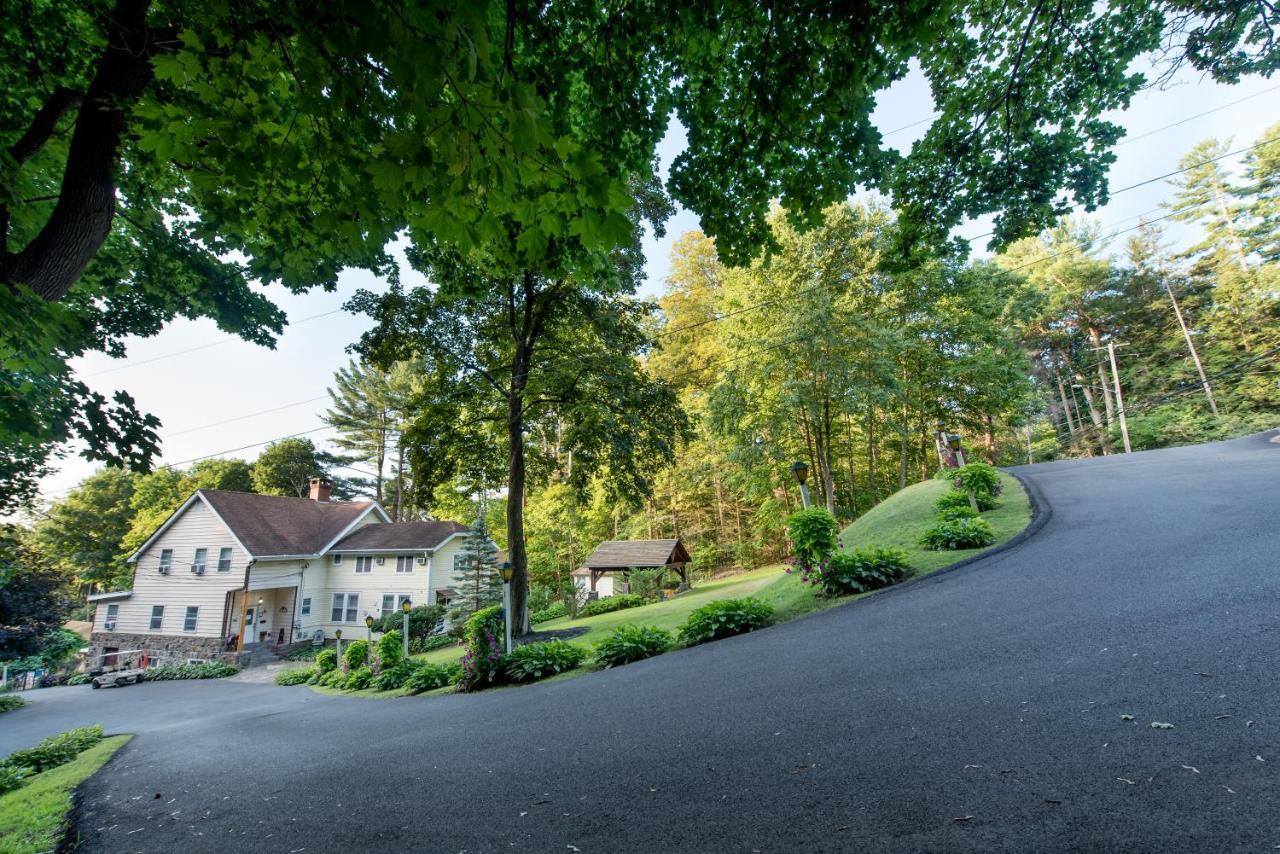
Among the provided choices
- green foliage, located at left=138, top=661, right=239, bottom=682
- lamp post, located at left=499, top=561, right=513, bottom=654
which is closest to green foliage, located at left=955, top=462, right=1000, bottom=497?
lamp post, located at left=499, top=561, right=513, bottom=654

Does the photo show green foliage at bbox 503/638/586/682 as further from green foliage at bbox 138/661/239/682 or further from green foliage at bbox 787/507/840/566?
green foliage at bbox 138/661/239/682

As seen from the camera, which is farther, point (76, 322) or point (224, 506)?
point (224, 506)

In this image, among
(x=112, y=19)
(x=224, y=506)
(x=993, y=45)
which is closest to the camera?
(x=112, y=19)

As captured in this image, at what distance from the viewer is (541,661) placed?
834 centimetres

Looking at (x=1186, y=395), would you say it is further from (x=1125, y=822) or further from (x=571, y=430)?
(x=1125, y=822)

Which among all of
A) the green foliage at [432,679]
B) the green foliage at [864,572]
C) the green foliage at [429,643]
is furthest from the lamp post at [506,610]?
the green foliage at [429,643]

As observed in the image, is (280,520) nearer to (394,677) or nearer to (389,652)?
(389,652)

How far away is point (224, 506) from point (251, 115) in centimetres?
2757

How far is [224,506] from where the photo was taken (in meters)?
22.8

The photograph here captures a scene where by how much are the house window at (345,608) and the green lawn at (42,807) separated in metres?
17.9

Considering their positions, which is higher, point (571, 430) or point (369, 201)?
point (571, 430)

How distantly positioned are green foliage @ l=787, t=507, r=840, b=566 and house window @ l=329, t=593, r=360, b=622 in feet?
78.3

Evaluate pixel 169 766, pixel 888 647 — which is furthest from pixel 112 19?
pixel 888 647

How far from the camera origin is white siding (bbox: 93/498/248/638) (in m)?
21.3
